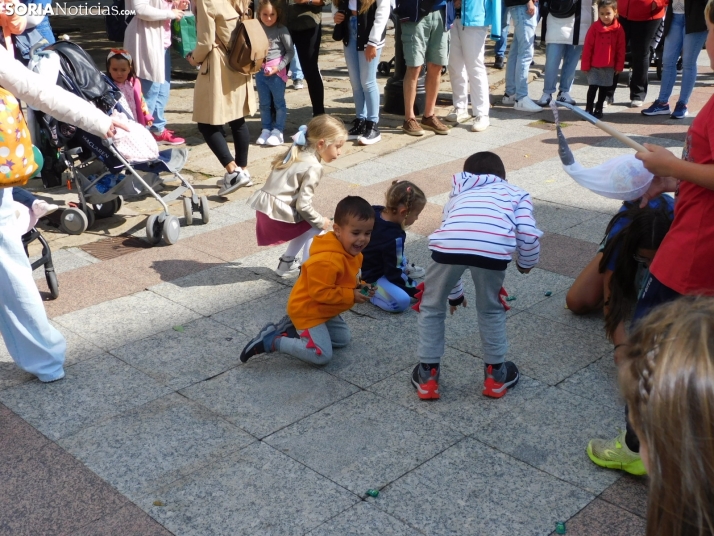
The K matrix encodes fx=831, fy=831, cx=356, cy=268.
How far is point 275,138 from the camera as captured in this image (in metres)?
8.89

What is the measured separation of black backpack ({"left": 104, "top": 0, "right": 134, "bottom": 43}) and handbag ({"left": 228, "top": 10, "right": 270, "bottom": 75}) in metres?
2.54

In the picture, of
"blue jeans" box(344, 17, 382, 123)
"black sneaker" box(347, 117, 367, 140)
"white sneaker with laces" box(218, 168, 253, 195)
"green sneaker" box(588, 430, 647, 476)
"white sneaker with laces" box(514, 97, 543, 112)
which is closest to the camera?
"green sneaker" box(588, 430, 647, 476)

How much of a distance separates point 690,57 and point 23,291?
7.73 m

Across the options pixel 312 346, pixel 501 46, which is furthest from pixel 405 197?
pixel 501 46

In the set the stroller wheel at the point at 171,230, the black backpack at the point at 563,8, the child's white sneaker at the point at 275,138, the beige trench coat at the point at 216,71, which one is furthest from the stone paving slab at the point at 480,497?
the black backpack at the point at 563,8

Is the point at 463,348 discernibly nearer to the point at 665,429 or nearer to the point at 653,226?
the point at 653,226

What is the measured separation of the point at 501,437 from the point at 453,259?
0.83 metres

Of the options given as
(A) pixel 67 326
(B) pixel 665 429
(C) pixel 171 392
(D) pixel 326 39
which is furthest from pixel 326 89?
(B) pixel 665 429

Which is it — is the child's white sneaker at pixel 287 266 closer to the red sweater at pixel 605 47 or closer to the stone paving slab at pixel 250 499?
the stone paving slab at pixel 250 499

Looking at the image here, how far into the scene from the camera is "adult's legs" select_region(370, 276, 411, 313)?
5.04 m

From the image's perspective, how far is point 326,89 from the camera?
38.3 ft

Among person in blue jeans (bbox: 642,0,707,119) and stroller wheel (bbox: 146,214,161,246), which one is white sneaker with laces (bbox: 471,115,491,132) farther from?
stroller wheel (bbox: 146,214,161,246)

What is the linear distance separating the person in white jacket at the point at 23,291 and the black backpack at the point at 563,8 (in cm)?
678

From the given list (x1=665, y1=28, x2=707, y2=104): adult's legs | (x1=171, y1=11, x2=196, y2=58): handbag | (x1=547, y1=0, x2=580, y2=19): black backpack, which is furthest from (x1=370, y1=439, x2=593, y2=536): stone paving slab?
(x1=547, y1=0, x2=580, y2=19): black backpack
